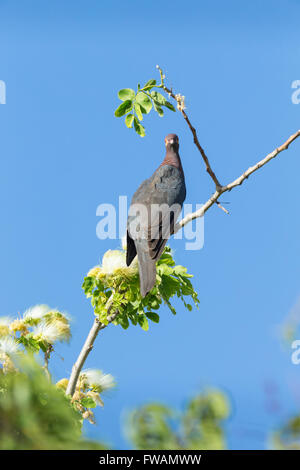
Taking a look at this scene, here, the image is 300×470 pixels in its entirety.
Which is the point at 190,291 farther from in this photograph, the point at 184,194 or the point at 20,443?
the point at 20,443

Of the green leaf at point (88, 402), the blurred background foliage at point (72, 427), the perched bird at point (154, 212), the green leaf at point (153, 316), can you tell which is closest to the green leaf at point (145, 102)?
the perched bird at point (154, 212)

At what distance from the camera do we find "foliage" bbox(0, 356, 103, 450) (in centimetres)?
83

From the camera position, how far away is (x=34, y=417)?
834 millimetres

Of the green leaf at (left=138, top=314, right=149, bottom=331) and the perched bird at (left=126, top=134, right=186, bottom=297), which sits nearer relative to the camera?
the perched bird at (left=126, top=134, right=186, bottom=297)

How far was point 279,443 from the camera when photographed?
2.67 ft

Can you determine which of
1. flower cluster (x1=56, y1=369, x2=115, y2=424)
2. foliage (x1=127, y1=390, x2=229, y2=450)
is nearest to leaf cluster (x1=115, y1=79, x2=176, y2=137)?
flower cluster (x1=56, y1=369, x2=115, y2=424)

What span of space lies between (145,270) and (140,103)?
4.38 ft

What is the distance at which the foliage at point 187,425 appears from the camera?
852 mm

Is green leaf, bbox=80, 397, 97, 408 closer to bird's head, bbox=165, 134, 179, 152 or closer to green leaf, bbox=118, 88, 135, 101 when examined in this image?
green leaf, bbox=118, 88, 135, 101

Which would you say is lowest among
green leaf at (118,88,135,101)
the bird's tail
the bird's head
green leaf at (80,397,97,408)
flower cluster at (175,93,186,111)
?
green leaf at (80,397,97,408)

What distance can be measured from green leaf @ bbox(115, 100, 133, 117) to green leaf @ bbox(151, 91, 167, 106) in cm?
20

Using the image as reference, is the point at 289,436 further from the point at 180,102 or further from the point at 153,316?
the point at 153,316
